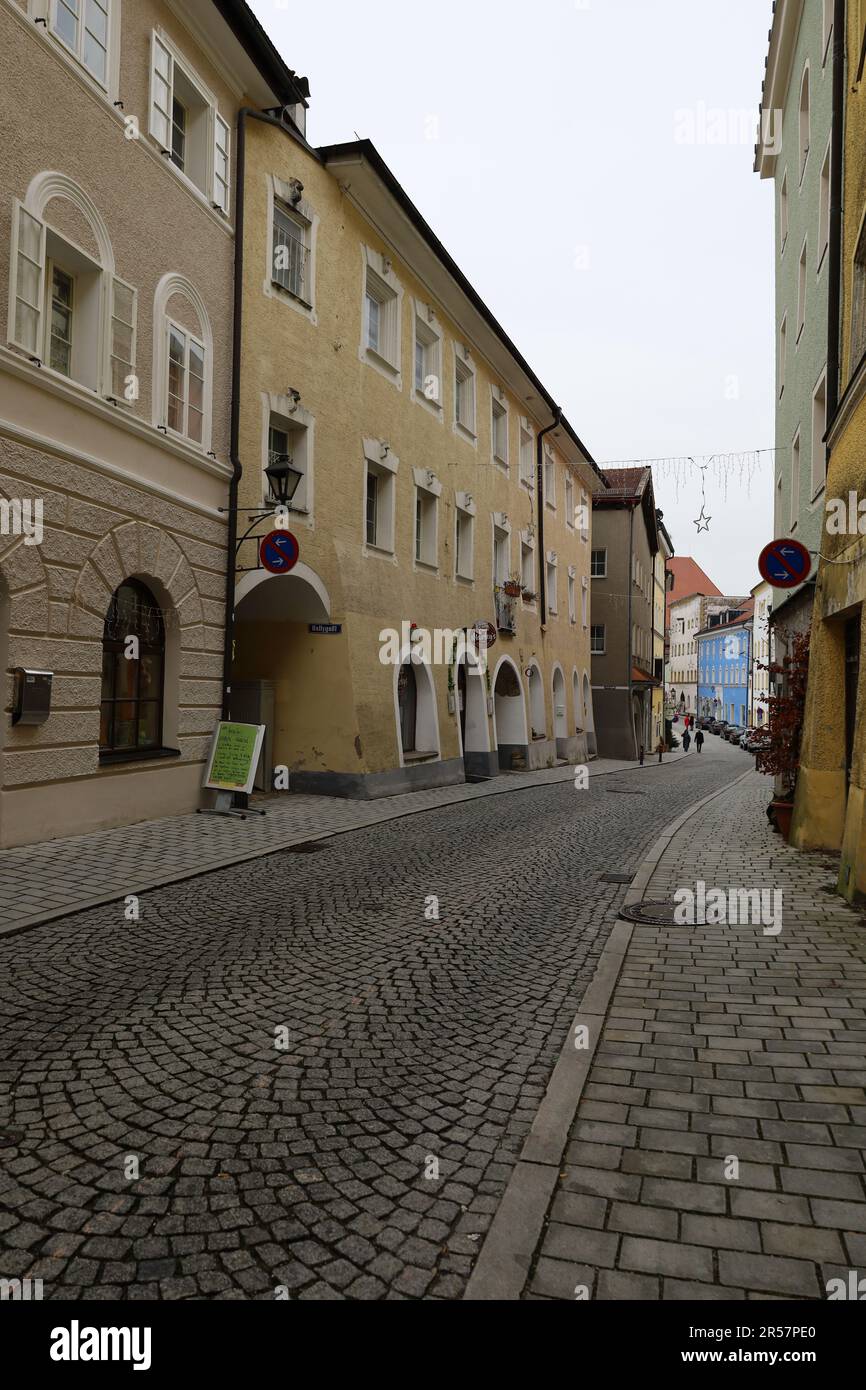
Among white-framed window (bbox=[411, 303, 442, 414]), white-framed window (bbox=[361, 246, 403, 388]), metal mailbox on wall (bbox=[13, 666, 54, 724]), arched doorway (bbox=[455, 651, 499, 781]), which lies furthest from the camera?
arched doorway (bbox=[455, 651, 499, 781])

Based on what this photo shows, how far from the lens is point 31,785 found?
30.7 feet

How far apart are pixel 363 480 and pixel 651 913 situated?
11.7 m

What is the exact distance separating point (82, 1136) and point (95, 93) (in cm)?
1132

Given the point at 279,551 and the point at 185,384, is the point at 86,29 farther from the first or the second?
the point at 279,551

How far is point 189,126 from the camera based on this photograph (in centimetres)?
1262

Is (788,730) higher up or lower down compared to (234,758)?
higher up

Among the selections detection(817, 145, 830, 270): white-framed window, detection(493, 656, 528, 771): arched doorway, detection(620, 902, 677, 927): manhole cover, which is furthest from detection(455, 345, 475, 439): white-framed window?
detection(620, 902, 677, 927): manhole cover

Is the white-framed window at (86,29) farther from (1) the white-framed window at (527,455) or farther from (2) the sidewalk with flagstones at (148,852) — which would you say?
(1) the white-framed window at (527,455)

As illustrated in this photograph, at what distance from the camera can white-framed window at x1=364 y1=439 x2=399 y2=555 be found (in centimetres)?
1773

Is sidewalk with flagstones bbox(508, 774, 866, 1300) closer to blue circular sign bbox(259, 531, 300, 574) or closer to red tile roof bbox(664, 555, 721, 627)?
blue circular sign bbox(259, 531, 300, 574)

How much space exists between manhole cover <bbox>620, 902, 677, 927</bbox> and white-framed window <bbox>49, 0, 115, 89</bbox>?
10914 mm

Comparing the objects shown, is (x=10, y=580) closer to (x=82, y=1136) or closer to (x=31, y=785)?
(x=31, y=785)
